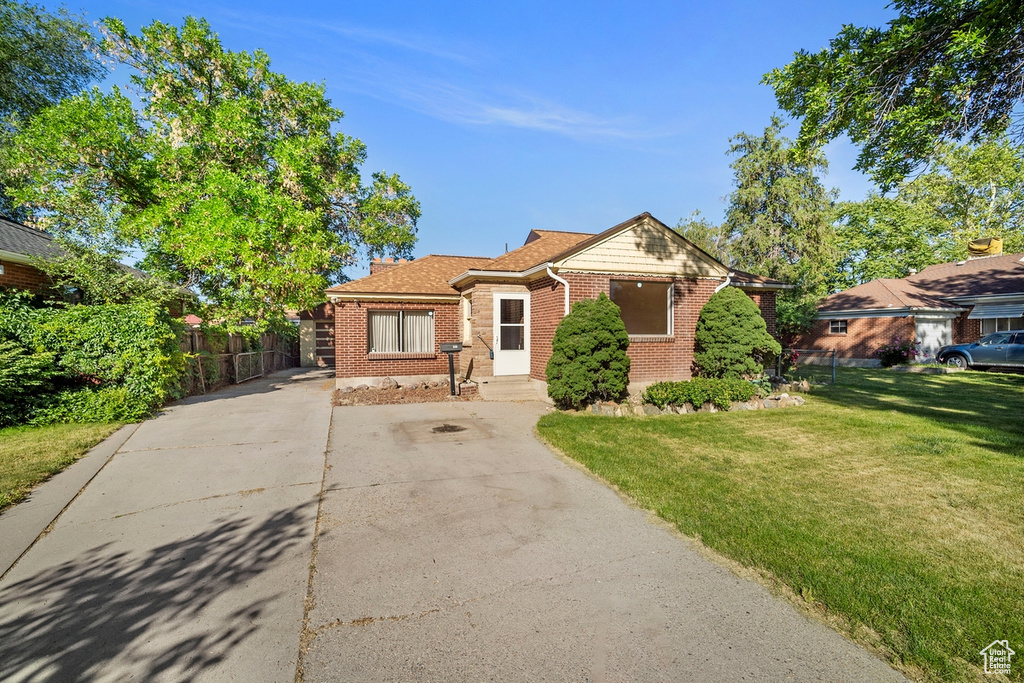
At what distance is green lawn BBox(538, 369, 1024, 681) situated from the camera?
270cm

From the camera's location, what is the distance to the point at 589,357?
31.1ft

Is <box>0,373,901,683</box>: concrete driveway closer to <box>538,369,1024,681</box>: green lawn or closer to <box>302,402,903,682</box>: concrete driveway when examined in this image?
<box>302,402,903,682</box>: concrete driveway

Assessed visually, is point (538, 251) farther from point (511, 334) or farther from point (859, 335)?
point (859, 335)

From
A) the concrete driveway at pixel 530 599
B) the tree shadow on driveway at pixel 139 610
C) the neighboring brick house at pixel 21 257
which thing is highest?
the neighboring brick house at pixel 21 257

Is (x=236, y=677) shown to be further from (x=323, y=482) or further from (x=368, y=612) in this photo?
(x=323, y=482)

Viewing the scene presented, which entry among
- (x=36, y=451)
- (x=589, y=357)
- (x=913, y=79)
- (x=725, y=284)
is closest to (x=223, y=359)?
(x=36, y=451)

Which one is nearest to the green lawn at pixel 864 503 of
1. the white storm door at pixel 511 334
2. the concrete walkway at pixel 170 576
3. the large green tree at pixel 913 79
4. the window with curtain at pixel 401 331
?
the concrete walkway at pixel 170 576

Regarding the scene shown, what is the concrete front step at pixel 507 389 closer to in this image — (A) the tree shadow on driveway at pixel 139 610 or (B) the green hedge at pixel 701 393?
(B) the green hedge at pixel 701 393

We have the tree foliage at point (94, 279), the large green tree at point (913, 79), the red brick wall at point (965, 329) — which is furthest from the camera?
the red brick wall at point (965, 329)

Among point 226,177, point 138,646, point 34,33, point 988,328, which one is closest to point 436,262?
point 226,177

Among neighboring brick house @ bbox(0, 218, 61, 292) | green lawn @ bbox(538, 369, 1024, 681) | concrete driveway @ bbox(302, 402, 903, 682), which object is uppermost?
neighboring brick house @ bbox(0, 218, 61, 292)

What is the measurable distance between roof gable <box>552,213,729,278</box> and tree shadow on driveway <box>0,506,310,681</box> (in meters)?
8.50

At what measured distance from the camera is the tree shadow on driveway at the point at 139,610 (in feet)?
8.02

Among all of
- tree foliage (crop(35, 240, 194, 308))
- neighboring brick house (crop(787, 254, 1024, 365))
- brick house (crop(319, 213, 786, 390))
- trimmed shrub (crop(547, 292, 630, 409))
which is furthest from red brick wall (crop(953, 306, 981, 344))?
tree foliage (crop(35, 240, 194, 308))
